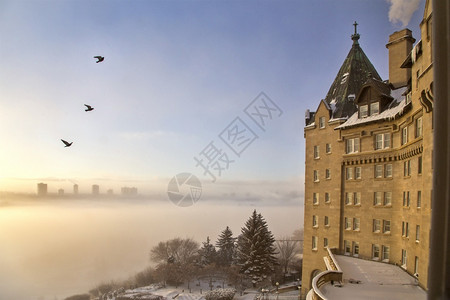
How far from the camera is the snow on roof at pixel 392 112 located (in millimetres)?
16391

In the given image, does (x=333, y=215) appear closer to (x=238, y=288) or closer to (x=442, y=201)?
(x=238, y=288)

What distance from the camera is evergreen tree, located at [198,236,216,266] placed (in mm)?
38500

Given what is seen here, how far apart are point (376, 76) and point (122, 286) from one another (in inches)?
1244

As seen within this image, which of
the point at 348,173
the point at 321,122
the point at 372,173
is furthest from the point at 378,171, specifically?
the point at 321,122

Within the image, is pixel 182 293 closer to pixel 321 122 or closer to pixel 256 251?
pixel 256 251

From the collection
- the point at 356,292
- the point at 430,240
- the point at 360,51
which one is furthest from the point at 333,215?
the point at 430,240

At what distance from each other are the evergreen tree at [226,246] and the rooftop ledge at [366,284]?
25.8 meters

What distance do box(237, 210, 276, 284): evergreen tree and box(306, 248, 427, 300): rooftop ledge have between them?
58.9 ft

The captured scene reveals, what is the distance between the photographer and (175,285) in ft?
108

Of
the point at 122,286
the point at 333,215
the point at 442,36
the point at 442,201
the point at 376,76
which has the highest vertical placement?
the point at 376,76

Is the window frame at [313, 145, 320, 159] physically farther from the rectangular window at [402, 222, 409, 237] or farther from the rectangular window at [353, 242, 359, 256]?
the rectangular window at [402, 222, 409, 237]

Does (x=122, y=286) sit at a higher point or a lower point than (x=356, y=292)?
A: lower

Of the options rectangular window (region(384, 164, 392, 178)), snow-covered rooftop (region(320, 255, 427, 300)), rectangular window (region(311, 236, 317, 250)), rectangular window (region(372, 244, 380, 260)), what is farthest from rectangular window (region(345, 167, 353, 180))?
snow-covered rooftop (region(320, 255, 427, 300))

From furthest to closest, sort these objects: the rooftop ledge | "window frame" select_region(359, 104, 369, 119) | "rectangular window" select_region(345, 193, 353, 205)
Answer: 1. "rectangular window" select_region(345, 193, 353, 205)
2. "window frame" select_region(359, 104, 369, 119)
3. the rooftop ledge
